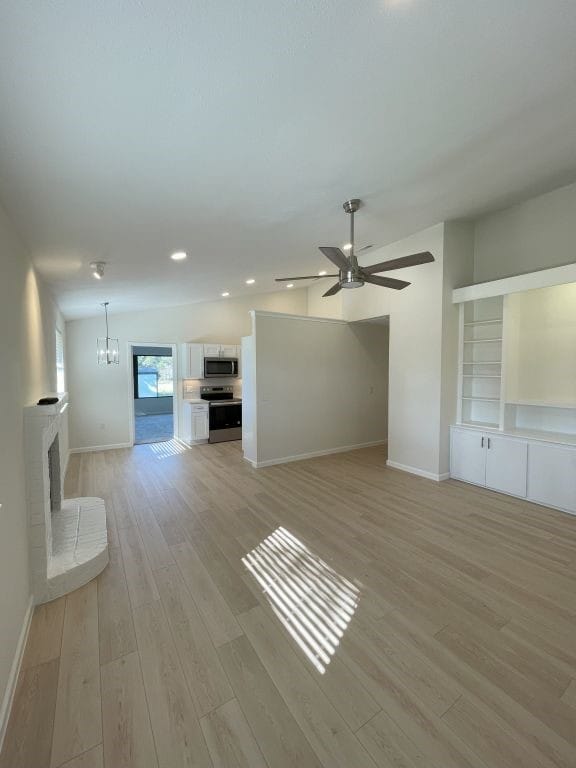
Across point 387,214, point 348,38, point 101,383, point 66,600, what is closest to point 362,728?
point 66,600

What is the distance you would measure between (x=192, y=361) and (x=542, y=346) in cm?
608

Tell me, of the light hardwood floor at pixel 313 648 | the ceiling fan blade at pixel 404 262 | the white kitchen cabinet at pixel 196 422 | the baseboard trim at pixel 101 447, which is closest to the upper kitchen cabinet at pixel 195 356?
the white kitchen cabinet at pixel 196 422

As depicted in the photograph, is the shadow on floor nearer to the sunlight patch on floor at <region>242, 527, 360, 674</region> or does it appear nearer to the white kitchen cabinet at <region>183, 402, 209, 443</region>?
the white kitchen cabinet at <region>183, 402, 209, 443</region>

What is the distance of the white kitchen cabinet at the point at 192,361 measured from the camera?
7.03m

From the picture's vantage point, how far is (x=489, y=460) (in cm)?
400

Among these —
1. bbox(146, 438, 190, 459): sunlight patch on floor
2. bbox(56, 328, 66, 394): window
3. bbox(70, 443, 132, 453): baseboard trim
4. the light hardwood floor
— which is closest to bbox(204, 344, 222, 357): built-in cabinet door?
bbox(146, 438, 190, 459): sunlight patch on floor

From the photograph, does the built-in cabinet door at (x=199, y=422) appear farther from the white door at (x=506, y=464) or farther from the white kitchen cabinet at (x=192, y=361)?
the white door at (x=506, y=464)

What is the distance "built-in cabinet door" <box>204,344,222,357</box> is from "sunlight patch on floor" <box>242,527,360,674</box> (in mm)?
5040

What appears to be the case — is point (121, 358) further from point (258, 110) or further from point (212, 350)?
point (258, 110)

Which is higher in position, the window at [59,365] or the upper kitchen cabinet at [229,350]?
the upper kitchen cabinet at [229,350]

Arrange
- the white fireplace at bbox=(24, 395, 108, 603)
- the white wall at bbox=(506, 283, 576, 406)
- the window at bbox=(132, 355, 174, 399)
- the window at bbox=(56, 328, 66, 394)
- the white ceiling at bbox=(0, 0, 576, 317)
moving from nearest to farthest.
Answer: the white ceiling at bbox=(0, 0, 576, 317) < the white fireplace at bbox=(24, 395, 108, 603) < the white wall at bbox=(506, 283, 576, 406) < the window at bbox=(56, 328, 66, 394) < the window at bbox=(132, 355, 174, 399)

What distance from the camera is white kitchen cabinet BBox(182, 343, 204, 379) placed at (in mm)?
7031

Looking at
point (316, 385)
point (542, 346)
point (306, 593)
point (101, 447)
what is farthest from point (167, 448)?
point (542, 346)

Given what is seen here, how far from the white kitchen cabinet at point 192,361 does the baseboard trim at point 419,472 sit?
173 inches
